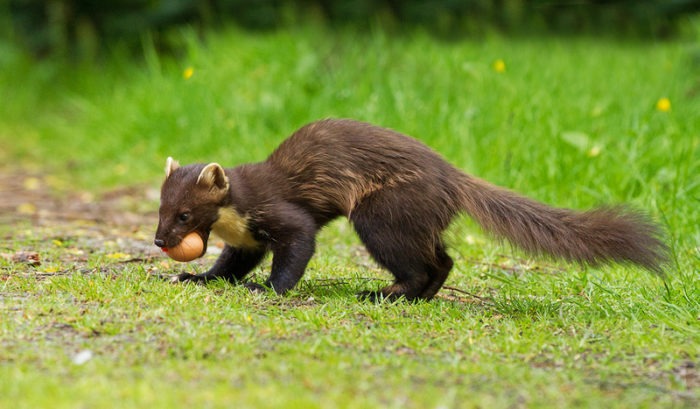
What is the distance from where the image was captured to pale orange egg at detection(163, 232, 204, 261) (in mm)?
4766

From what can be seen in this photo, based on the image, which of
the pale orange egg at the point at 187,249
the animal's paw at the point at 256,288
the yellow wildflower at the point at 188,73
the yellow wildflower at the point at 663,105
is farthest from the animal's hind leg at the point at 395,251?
the yellow wildflower at the point at 188,73

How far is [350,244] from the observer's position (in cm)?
643

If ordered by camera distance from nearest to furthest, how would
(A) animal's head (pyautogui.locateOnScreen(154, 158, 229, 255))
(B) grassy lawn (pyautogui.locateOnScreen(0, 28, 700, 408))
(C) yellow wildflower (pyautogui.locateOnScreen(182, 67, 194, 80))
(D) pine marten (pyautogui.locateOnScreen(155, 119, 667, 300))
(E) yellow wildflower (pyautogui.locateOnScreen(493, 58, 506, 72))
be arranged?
(B) grassy lawn (pyautogui.locateOnScreen(0, 28, 700, 408))
(D) pine marten (pyautogui.locateOnScreen(155, 119, 667, 300))
(A) animal's head (pyautogui.locateOnScreen(154, 158, 229, 255))
(E) yellow wildflower (pyautogui.locateOnScreen(493, 58, 506, 72))
(C) yellow wildflower (pyautogui.locateOnScreen(182, 67, 194, 80))

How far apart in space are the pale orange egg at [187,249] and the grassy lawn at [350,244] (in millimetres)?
207

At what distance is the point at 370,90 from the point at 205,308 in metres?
5.34

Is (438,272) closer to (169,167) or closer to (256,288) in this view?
(256,288)

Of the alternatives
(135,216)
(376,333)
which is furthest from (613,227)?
(135,216)

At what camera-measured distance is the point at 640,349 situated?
12.5ft

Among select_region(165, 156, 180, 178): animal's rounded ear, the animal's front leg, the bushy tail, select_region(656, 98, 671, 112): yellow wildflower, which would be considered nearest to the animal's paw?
the animal's front leg

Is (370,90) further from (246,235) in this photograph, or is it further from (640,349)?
(640,349)

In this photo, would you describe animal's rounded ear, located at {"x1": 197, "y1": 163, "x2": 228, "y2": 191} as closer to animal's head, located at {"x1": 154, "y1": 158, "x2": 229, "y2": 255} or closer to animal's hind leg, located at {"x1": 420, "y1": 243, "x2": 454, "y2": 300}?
animal's head, located at {"x1": 154, "y1": 158, "x2": 229, "y2": 255}

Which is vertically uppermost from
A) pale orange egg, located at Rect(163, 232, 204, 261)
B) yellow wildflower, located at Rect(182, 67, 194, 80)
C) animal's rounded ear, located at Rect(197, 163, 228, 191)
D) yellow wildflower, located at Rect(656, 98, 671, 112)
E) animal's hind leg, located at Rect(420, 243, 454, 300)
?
animal's rounded ear, located at Rect(197, 163, 228, 191)

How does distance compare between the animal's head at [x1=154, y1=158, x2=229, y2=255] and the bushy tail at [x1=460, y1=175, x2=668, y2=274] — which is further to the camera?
the animal's head at [x1=154, y1=158, x2=229, y2=255]

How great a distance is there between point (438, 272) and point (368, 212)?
21.7 inches
